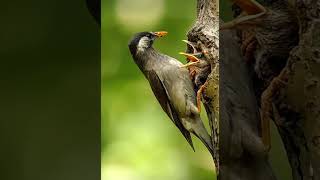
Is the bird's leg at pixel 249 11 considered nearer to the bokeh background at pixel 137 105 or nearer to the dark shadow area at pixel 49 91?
the bokeh background at pixel 137 105

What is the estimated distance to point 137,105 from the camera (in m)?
2.20

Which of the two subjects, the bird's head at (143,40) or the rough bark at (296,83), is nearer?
the rough bark at (296,83)

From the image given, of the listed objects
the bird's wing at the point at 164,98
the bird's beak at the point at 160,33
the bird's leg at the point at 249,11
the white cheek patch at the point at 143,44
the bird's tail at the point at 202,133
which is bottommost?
the bird's tail at the point at 202,133

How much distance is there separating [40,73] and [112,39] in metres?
0.45

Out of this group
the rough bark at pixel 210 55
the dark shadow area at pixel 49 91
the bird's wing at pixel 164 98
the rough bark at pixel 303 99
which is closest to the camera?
the rough bark at pixel 303 99

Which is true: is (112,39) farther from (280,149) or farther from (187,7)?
(280,149)

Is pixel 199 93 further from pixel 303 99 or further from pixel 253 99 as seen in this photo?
pixel 303 99

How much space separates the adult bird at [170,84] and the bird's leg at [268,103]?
254 millimetres

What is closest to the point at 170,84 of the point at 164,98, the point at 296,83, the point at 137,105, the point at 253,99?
the point at 164,98

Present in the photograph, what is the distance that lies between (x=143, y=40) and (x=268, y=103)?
585mm

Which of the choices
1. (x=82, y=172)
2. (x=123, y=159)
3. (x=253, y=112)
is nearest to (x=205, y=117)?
(x=253, y=112)

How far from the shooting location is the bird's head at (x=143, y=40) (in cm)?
215

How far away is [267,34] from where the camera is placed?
5.95ft

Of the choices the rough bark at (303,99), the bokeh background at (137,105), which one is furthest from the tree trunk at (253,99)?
the bokeh background at (137,105)
